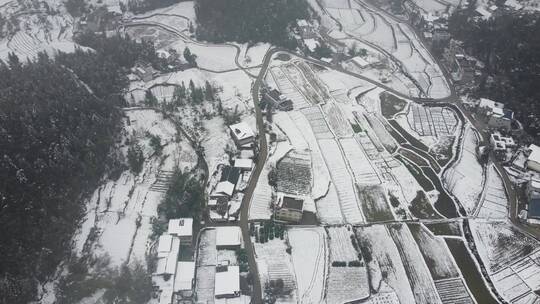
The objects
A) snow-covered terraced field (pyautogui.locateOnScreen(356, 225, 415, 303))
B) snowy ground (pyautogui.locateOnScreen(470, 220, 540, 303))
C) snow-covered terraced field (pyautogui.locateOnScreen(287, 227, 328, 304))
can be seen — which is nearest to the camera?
snow-covered terraced field (pyautogui.locateOnScreen(287, 227, 328, 304))

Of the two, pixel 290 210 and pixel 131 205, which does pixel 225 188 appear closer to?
pixel 290 210

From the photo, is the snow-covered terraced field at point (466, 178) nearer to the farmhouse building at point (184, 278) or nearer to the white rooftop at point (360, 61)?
the white rooftop at point (360, 61)

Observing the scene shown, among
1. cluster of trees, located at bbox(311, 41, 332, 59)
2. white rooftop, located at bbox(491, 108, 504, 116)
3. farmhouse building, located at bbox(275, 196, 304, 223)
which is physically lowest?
farmhouse building, located at bbox(275, 196, 304, 223)

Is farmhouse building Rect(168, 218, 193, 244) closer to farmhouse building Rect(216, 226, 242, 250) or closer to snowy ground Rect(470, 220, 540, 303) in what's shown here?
farmhouse building Rect(216, 226, 242, 250)

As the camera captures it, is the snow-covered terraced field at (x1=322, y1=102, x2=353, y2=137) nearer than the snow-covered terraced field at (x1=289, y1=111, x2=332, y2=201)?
No

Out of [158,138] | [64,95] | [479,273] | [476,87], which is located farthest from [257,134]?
[476,87]

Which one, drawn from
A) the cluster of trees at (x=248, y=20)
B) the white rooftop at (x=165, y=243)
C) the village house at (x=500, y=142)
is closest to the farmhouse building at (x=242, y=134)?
the white rooftop at (x=165, y=243)

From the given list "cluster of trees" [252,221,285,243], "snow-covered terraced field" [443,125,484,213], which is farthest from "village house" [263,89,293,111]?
"snow-covered terraced field" [443,125,484,213]
